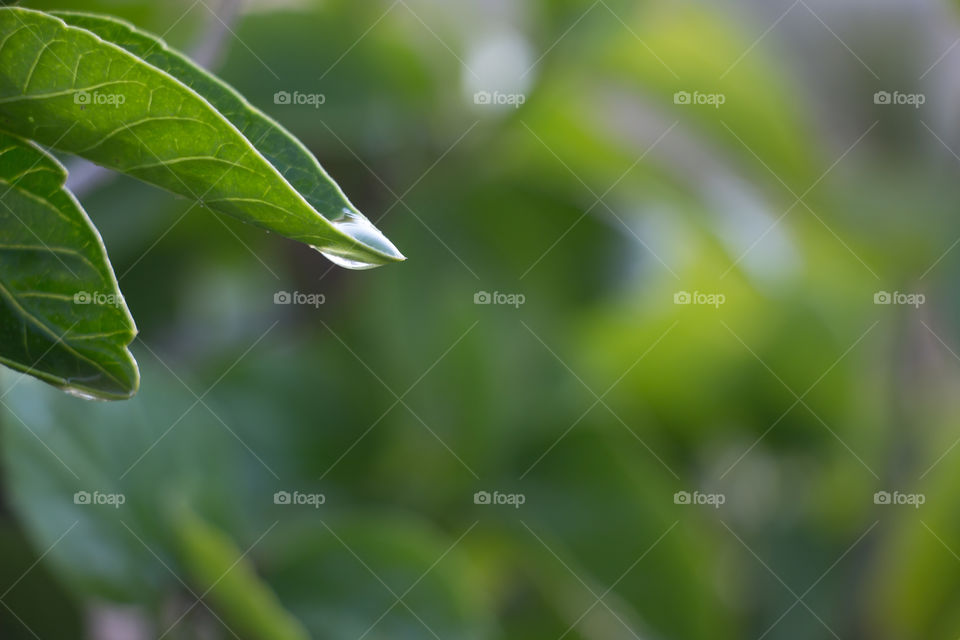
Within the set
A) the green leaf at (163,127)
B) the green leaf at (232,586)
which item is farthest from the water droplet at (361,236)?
the green leaf at (232,586)

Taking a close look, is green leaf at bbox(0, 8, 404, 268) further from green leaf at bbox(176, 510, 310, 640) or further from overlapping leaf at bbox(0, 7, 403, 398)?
green leaf at bbox(176, 510, 310, 640)

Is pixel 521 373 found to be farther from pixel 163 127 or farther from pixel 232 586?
pixel 163 127

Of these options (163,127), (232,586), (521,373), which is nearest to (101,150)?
(163,127)

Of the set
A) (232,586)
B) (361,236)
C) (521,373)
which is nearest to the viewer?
(361,236)

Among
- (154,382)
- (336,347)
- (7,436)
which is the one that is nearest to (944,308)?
(336,347)

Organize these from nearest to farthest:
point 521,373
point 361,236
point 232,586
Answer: point 361,236 → point 232,586 → point 521,373

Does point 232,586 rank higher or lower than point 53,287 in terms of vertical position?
lower

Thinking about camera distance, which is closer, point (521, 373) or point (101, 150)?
point (101, 150)

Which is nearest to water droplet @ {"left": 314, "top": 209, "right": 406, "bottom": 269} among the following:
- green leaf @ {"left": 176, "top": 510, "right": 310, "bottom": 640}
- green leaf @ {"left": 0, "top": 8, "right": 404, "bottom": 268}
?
green leaf @ {"left": 0, "top": 8, "right": 404, "bottom": 268}
